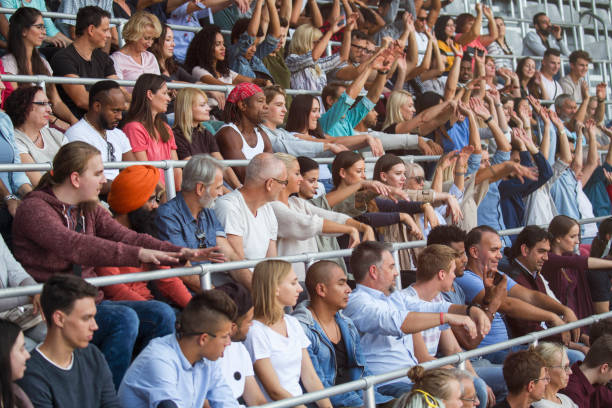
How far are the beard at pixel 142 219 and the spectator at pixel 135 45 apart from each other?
2.09m

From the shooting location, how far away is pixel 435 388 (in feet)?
11.1

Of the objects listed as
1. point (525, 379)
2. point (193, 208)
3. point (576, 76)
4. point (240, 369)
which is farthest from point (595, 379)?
point (576, 76)

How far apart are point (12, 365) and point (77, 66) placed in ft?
11.8

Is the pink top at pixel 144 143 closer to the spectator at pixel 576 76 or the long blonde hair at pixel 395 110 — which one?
the long blonde hair at pixel 395 110

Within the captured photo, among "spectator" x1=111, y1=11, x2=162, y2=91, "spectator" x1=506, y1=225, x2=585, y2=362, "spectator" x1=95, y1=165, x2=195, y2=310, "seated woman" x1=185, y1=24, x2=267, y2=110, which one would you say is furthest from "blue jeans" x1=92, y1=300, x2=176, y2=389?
"seated woman" x1=185, y1=24, x2=267, y2=110

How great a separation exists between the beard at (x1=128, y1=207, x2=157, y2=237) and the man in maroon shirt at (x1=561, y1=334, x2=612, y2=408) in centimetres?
236

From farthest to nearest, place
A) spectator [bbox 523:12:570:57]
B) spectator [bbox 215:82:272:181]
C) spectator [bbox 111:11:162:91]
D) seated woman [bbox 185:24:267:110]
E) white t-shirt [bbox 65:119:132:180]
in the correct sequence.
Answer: spectator [bbox 523:12:570:57], seated woman [bbox 185:24:267:110], spectator [bbox 111:11:162:91], spectator [bbox 215:82:272:181], white t-shirt [bbox 65:119:132:180]

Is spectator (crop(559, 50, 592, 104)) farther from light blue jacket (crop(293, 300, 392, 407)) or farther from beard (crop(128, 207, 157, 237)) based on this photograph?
beard (crop(128, 207, 157, 237))

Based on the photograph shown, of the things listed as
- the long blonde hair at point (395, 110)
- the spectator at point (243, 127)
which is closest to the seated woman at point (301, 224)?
the spectator at point (243, 127)

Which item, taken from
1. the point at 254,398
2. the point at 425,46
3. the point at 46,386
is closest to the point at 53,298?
the point at 46,386

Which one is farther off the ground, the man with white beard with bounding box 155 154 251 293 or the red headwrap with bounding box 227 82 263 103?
the red headwrap with bounding box 227 82 263 103

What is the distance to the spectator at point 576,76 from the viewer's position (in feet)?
32.1

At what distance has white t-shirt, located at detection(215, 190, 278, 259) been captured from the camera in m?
4.36

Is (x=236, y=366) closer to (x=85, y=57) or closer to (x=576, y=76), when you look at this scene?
(x=85, y=57)
